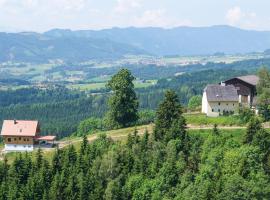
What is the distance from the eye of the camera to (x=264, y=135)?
8181 cm

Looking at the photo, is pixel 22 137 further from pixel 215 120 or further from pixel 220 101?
pixel 220 101

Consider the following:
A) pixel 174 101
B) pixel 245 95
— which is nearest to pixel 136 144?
pixel 174 101

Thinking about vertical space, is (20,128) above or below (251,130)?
below

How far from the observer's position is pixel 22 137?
111 m

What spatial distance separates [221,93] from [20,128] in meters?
41.1

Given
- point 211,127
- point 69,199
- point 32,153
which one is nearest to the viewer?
point 69,199

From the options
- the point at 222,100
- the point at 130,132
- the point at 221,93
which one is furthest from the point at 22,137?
the point at 221,93

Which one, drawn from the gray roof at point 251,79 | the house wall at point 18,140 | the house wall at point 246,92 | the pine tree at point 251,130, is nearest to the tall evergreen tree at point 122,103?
the house wall at point 18,140

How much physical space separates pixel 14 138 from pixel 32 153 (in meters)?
7.12

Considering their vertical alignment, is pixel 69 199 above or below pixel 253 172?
below

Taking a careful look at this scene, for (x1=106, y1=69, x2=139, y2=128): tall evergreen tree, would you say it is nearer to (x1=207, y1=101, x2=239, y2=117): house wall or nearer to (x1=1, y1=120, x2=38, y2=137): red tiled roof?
(x1=1, y1=120, x2=38, y2=137): red tiled roof

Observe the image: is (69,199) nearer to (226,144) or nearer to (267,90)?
(226,144)

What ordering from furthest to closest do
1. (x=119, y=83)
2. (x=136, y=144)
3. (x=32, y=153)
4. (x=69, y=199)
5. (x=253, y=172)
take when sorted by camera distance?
1. (x=119, y=83)
2. (x=32, y=153)
3. (x=136, y=144)
4. (x=69, y=199)
5. (x=253, y=172)

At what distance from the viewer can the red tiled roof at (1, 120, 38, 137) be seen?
4380 inches
